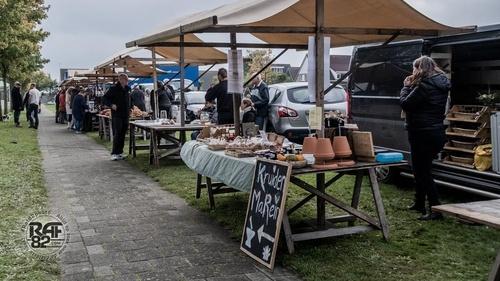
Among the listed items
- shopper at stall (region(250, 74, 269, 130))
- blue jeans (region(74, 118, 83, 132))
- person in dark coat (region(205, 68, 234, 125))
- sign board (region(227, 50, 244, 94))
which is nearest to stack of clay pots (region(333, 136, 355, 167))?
sign board (region(227, 50, 244, 94))

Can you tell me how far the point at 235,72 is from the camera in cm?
666

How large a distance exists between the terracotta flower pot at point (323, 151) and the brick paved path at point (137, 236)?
41.6 inches

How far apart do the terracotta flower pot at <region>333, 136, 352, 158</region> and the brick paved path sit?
1.20 meters

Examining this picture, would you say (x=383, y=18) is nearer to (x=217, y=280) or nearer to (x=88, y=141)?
(x=217, y=280)

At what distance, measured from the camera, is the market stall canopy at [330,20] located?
4.98 m

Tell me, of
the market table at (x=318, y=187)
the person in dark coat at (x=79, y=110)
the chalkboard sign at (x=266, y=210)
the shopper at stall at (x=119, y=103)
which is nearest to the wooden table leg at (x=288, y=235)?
the market table at (x=318, y=187)

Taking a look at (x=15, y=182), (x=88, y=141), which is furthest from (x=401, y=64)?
(x=88, y=141)

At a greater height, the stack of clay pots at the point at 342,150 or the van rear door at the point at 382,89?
the van rear door at the point at 382,89

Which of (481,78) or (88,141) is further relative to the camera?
(88,141)

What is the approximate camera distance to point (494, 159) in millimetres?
6496

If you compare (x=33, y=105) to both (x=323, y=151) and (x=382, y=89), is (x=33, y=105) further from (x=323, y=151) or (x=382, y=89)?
(x=323, y=151)

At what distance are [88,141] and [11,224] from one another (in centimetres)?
1054

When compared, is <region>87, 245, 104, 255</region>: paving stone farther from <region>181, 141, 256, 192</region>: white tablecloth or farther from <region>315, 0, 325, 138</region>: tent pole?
<region>315, 0, 325, 138</region>: tent pole

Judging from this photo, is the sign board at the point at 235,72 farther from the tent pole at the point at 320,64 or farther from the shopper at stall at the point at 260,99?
the shopper at stall at the point at 260,99
